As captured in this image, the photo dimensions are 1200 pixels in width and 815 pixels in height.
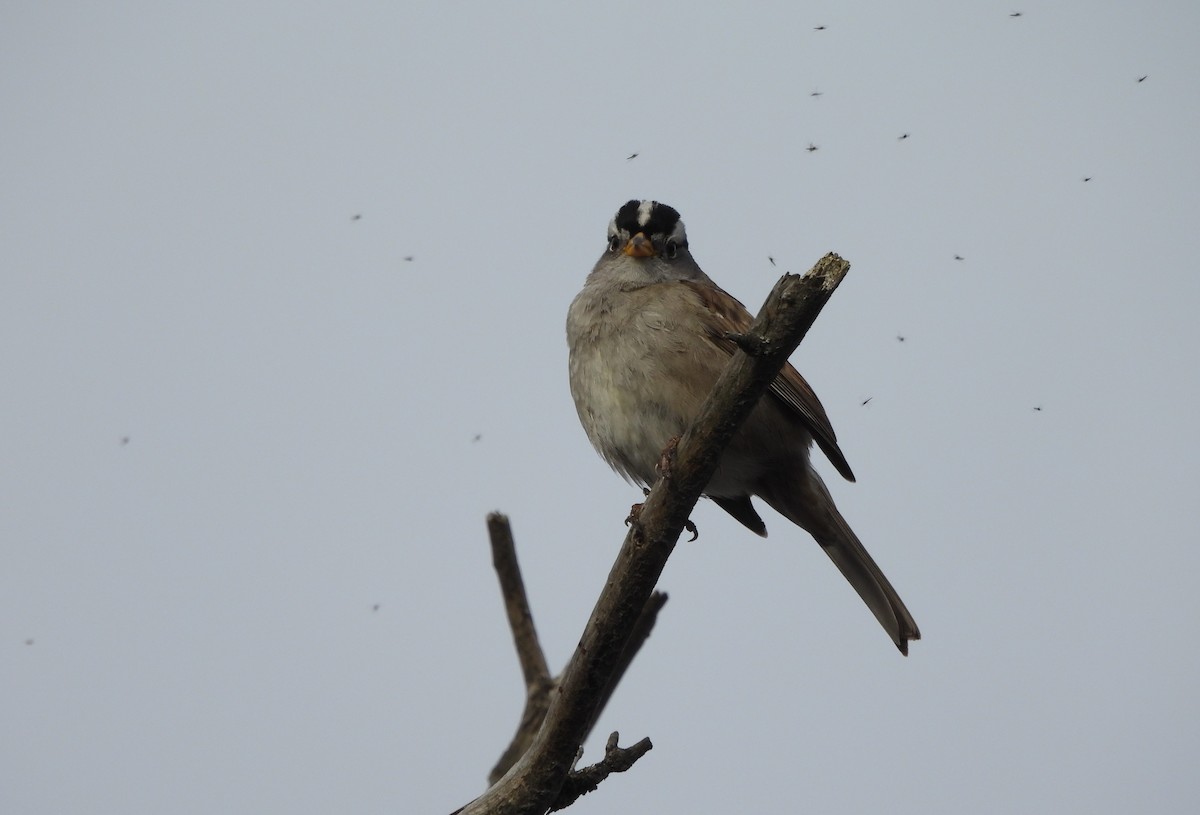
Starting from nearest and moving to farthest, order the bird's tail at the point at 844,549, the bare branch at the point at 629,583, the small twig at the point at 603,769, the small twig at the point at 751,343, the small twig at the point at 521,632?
the small twig at the point at 751,343
the bare branch at the point at 629,583
the small twig at the point at 603,769
the bird's tail at the point at 844,549
the small twig at the point at 521,632

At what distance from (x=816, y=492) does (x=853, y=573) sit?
0.50 metres

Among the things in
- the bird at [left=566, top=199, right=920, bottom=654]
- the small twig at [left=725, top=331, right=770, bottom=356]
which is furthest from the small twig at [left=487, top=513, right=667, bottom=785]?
the small twig at [left=725, top=331, right=770, bottom=356]

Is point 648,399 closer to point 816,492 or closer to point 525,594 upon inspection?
point 816,492

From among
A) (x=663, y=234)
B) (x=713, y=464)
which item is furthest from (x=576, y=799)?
(x=663, y=234)

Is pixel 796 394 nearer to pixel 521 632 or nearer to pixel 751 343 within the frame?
pixel 751 343

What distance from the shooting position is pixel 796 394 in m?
6.05

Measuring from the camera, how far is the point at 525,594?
780cm

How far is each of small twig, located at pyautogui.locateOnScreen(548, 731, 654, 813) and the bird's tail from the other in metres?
2.02

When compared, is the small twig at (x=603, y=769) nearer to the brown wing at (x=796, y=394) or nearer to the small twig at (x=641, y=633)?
the brown wing at (x=796, y=394)

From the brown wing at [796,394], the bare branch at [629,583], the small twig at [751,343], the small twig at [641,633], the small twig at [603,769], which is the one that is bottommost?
the small twig at [603,769]

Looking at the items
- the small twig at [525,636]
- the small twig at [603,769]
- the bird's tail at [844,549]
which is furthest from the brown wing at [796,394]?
the small twig at [603,769]

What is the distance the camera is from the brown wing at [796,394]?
19.7ft

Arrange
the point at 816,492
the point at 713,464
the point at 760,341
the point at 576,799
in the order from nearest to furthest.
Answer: the point at 760,341
the point at 713,464
the point at 576,799
the point at 816,492

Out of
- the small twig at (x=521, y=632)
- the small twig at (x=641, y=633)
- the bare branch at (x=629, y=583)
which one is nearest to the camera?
the bare branch at (x=629, y=583)
